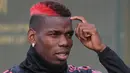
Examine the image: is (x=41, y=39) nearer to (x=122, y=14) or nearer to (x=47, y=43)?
(x=47, y=43)

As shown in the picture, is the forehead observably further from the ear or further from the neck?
the neck

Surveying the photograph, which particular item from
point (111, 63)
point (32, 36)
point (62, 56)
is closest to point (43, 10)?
point (32, 36)

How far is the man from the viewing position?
2969 millimetres

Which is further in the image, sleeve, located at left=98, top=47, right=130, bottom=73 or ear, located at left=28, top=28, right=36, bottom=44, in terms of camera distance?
ear, located at left=28, top=28, right=36, bottom=44

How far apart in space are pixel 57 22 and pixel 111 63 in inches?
17.1

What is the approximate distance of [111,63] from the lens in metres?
2.96

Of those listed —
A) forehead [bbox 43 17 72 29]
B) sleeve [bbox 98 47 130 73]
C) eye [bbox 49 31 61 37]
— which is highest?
forehead [bbox 43 17 72 29]

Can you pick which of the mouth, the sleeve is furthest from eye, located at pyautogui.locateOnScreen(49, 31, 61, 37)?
the sleeve

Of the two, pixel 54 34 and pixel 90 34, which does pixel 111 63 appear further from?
pixel 54 34

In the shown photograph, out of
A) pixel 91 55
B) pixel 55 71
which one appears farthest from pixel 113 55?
pixel 91 55

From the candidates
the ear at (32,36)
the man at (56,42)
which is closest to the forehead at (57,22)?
the man at (56,42)

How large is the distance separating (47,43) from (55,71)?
0.61 ft

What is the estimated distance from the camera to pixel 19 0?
4.91 meters

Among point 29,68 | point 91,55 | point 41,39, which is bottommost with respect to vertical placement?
point 91,55
